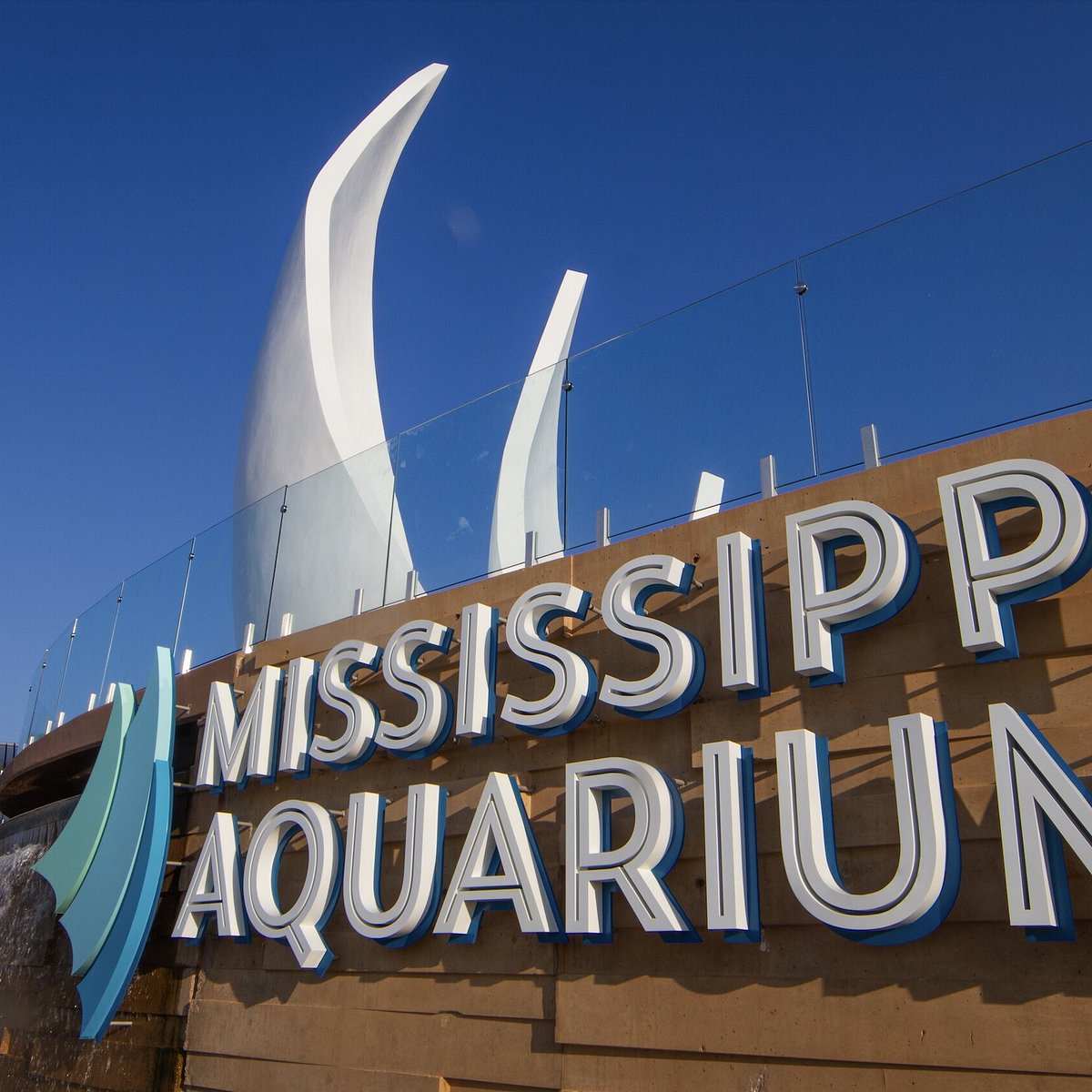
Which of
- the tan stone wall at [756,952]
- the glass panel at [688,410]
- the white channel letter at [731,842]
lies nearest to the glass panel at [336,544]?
the tan stone wall at [756,952]

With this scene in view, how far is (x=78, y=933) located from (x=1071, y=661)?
25.6ft

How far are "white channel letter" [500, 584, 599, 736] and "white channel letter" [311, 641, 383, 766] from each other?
1.19 meters

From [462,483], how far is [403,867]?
9.90 feet

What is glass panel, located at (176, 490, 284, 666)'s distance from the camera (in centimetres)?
1001

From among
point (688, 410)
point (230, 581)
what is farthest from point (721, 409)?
point (230, 581)

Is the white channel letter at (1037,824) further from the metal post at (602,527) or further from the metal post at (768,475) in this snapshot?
the metal post at (602,527)

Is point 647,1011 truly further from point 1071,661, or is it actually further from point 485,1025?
point 1071,661

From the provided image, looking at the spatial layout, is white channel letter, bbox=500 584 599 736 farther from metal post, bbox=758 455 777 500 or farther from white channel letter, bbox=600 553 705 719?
metal post, bbox=758 455 777 500

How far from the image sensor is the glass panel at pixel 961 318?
19.1 ft

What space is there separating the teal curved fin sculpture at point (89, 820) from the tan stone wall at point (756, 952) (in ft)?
7.17

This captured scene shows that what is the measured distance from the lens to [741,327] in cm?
713

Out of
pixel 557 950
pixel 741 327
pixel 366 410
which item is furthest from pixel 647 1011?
pixel 366 410

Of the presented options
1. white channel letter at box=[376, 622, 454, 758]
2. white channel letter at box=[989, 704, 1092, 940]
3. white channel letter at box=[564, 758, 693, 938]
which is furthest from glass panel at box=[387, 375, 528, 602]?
white channel letter at box=[989, 704, 1092, 940]

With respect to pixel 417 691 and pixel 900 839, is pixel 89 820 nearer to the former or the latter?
pixel 417 691
